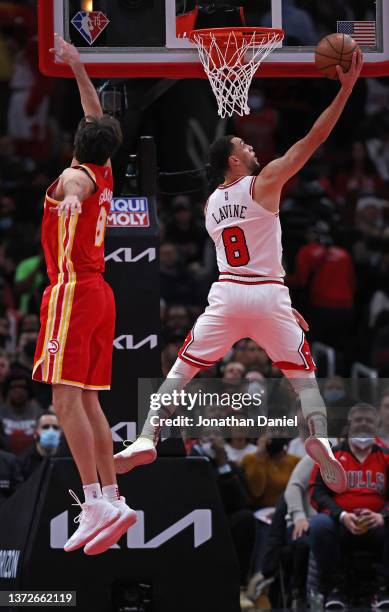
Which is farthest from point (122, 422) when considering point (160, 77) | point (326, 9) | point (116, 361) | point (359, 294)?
point (359, 294)

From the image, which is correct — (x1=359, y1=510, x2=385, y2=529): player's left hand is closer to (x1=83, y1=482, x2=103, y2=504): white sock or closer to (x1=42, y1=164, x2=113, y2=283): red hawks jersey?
(x1=83, y1=482, x2=103, y2=504): white sock

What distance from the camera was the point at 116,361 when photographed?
1062cm

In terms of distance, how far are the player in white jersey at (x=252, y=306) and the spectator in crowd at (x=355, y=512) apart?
198 centimetres

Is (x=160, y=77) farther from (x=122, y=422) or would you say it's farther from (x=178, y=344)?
(x=178, y=344)

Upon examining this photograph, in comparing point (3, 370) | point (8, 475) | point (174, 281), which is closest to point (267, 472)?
point (8, 475)

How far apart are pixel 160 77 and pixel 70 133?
9.56 meters

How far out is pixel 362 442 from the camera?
12.1m

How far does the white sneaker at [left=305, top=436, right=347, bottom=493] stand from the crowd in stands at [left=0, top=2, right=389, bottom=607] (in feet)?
6.88

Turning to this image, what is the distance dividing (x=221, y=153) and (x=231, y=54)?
0.68m

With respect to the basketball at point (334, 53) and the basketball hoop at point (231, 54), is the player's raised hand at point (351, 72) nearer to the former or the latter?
the basketball at point (334, 53)

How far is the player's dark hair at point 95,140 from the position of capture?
930cm

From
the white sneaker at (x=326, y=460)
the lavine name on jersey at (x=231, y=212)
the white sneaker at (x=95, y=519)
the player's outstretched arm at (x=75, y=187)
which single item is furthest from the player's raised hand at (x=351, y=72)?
the white sneaker at (x=95, y=519)

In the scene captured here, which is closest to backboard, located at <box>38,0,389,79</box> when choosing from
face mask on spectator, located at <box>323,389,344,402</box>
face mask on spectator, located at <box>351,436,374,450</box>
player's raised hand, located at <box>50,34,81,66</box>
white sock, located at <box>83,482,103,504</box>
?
player's raised hand, located at <box>50,34,81,66</box>

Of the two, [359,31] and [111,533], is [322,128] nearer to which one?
[359,31]
